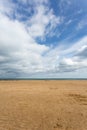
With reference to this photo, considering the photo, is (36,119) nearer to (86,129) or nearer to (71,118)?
(71,118)

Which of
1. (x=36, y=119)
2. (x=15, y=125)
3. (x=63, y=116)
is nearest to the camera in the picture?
(x=15, y=125)

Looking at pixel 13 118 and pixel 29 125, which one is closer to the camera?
pixel 29 125

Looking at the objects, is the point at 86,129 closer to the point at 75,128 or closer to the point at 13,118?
the point at 75,128

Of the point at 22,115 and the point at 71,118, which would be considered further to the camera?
the point at 22,115

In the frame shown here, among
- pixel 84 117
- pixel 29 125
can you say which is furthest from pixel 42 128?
pixel 84 117

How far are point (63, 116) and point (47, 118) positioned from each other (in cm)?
120

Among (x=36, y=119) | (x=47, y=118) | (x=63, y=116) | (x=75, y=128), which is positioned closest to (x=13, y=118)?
(x=36, y=119)

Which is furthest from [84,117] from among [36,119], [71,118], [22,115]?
[22,115]

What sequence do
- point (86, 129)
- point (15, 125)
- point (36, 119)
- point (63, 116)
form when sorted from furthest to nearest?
1. point (63, 116)
2. point (36, 119)
3. point (15, 125)
4. point (86, 129)

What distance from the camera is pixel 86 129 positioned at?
848 cm

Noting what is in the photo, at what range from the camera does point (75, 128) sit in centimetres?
866

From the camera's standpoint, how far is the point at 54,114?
37.6ft

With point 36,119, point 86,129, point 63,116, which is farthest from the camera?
point 63,116

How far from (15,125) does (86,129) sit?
13.1 feet
